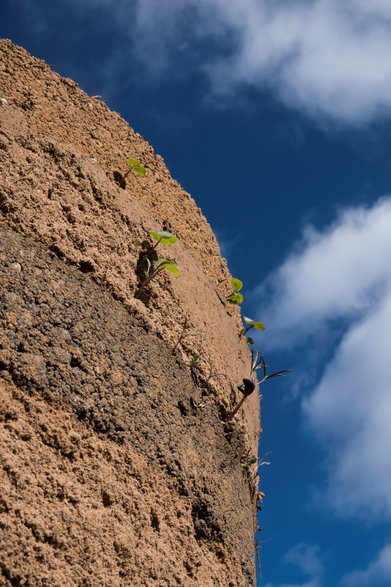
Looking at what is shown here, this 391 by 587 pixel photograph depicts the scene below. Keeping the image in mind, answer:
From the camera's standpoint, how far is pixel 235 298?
4.28m

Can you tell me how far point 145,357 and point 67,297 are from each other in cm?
51

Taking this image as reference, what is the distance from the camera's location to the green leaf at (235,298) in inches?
168

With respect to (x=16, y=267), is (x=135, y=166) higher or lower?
higher

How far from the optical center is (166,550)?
2764mm

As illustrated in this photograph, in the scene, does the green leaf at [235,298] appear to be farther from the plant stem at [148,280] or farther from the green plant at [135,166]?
the green plant at [135,166]

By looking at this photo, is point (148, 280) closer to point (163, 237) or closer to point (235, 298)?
point (163, 237)

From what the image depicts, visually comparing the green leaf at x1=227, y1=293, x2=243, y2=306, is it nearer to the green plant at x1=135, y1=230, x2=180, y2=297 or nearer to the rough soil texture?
the rough soil texture

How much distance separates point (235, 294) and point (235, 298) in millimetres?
26

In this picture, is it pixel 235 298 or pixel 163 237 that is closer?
pixel 163 237

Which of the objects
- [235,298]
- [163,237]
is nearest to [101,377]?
[163,237]

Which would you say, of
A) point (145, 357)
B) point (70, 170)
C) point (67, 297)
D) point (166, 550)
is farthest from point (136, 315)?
point (166, 550)

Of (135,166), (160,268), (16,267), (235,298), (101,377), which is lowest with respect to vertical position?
(101,377)

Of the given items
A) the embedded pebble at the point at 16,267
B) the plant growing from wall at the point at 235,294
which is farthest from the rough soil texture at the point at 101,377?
the plant growing from wall at the point at 235,294

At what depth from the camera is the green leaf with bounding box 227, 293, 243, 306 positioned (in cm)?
426
